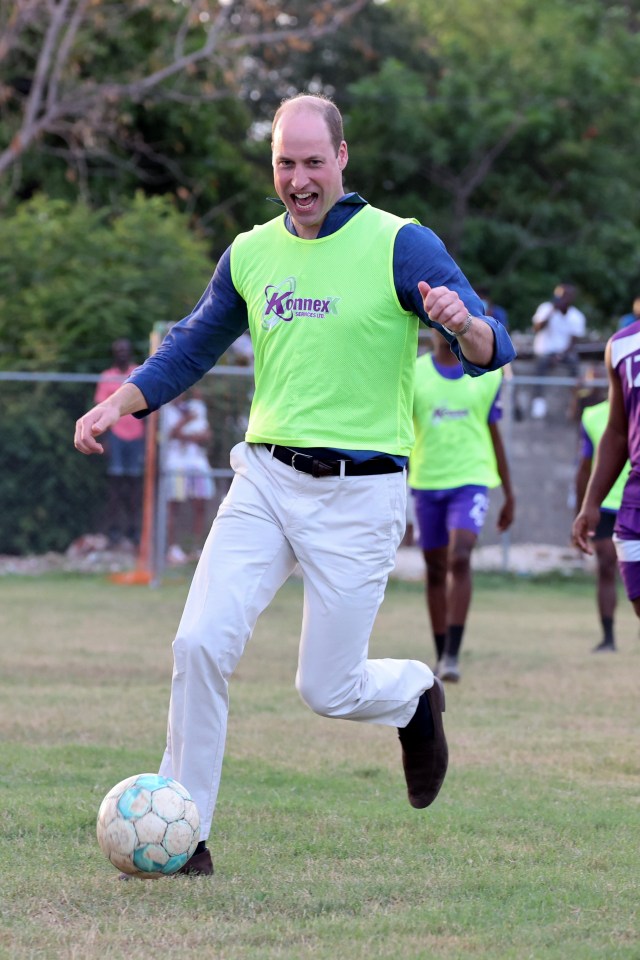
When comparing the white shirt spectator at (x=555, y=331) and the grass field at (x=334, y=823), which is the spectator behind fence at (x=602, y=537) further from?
the white shirt spectator at (x=555, y=331)

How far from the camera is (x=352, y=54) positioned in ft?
117

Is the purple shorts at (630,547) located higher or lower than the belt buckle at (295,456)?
lower

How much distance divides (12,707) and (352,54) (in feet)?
97.1

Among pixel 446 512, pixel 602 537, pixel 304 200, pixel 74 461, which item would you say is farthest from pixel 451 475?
pixel 74 461

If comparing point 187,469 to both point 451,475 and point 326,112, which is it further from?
point 326,112

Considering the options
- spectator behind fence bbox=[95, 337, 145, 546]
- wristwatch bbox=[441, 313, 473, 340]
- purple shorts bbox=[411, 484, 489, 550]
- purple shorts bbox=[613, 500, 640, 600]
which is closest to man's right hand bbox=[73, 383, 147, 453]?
wristwatch bbox=[441, 313, 473, 340]

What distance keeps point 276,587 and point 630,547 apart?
1.53 metres

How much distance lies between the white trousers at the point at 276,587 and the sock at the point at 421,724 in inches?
15.3

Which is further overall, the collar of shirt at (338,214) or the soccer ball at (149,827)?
the collar of shirt at (338,214)

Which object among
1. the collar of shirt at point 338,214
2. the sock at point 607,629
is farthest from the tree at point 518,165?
the collar of shirt at point 338,214

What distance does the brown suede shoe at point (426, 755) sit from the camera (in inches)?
216

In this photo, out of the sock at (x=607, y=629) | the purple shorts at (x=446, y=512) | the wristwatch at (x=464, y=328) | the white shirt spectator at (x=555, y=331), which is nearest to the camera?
the wristwatch at (x=464, y=328)

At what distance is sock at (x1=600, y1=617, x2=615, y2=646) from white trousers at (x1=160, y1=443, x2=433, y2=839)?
278 inches

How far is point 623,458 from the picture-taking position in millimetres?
6129
